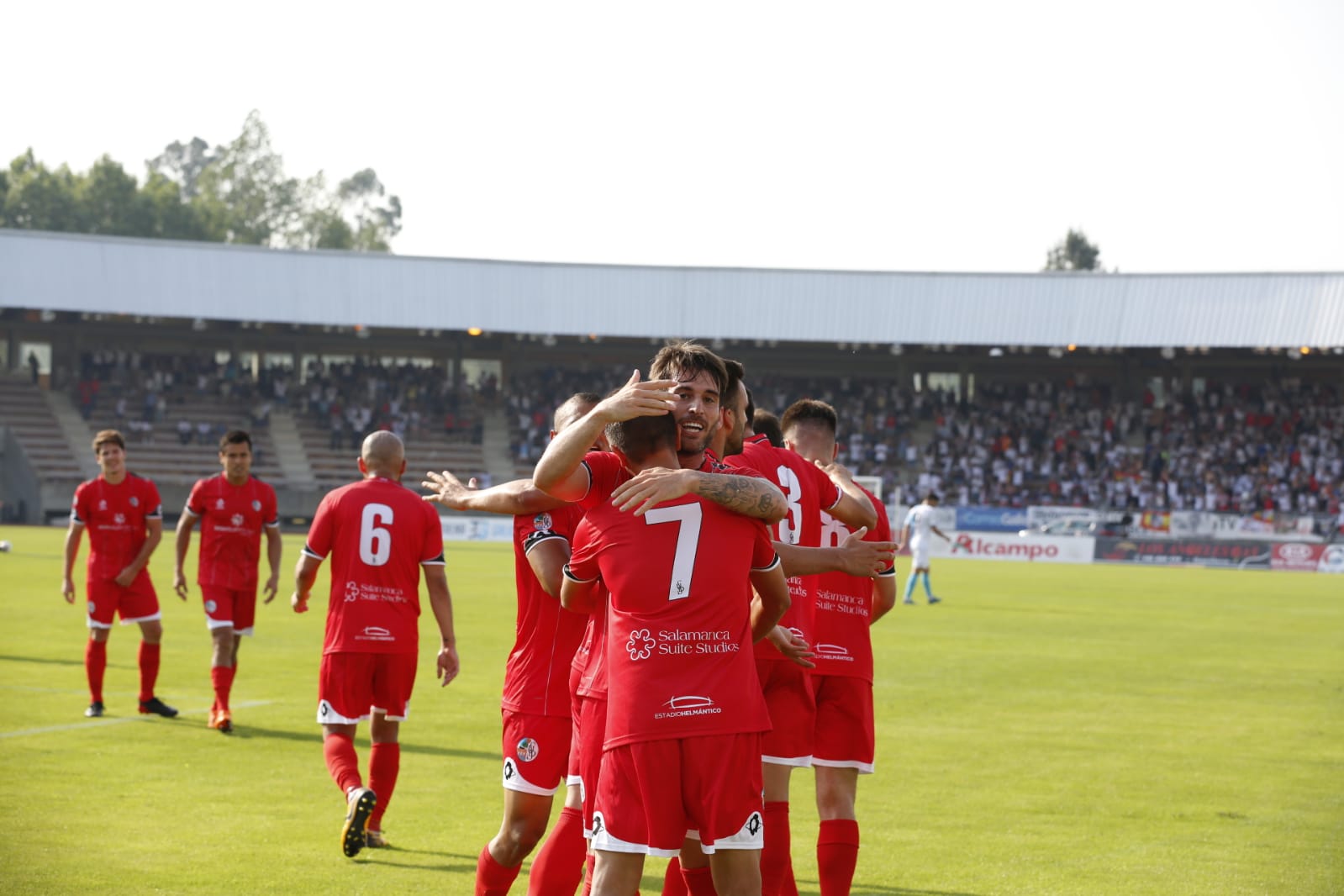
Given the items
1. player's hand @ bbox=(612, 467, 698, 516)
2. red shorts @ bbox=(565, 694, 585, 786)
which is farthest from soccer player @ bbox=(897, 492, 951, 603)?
player's hand @ bbox=(612, 467, 698, 516)

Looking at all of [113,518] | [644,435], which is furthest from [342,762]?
[113,518]

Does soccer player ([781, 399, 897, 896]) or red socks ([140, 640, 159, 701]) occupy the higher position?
soccer player ([781, 399, 897, 896])

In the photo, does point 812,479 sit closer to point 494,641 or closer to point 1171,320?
point 494,641

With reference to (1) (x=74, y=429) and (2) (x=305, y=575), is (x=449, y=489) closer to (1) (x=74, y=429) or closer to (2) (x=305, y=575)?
(2) (x=305, y=575)

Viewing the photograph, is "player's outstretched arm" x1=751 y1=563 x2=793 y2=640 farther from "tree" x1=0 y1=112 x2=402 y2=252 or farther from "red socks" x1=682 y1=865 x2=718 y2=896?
"tree" x1=0 y1=112 x2=402 y2=252

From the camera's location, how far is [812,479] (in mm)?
6102

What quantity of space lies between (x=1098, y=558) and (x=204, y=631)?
30873 millimetres

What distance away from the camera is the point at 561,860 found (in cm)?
532

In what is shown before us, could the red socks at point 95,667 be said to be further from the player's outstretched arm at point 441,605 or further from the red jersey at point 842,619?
the red jersey at point 842,619

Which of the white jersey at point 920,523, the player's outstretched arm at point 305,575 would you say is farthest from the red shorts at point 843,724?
the white jersey at point 920,523

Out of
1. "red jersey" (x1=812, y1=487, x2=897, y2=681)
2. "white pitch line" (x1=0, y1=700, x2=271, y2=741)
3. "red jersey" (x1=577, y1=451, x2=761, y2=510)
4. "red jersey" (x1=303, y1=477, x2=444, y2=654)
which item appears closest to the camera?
"red jersey" (x1=577, y1=451, x2=761, y2=510)

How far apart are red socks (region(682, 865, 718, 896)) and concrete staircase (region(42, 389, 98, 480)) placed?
1909 inches

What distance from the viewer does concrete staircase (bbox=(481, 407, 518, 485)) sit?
5506 centimetres

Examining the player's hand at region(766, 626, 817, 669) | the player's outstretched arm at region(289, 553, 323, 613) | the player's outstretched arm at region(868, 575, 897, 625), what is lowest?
the player's outstretched arm at region(289, 553, 323, 613)
